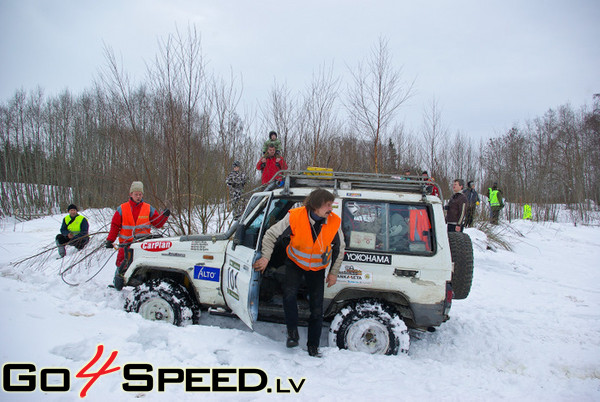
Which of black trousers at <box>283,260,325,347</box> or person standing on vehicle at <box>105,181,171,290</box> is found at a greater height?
person standing on vehicle at <box>105,181,171,290</box>

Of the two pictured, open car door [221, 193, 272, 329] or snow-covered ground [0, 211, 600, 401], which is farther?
open car door [221, 193, 272, 329]

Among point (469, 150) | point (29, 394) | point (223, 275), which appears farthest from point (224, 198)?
point (469, 150)

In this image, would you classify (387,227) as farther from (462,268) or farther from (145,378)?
(145,378)

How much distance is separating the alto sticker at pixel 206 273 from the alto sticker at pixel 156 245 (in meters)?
0.48

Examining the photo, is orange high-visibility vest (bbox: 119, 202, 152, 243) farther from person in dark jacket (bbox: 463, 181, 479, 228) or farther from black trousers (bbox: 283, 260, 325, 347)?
person in dark jacket (bbox: 463, 181, 479, 228)

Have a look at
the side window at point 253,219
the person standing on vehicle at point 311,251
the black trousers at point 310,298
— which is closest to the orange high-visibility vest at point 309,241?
the person standing on vehicle at point 311,251

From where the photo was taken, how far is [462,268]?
4.27 meters

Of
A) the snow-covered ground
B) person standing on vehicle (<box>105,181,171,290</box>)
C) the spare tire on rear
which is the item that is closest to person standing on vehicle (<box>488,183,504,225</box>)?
the snow-covered ground

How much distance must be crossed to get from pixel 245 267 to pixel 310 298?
0.79m

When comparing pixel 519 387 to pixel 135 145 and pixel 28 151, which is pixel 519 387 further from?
pixel 28 151

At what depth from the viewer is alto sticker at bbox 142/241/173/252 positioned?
14.0ft

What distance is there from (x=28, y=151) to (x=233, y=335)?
97.1 feet

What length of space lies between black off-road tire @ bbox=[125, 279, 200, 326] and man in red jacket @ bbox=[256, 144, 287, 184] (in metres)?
4.01

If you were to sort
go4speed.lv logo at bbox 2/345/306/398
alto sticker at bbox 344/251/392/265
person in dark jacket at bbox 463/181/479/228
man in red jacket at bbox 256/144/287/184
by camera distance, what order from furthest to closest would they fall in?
person in dark jacket at bbox 463/181/479/228, man in red jacket at bbox 256/144/287/184, alto sticker at bbox 344/251/392/265, go4speed.lv logo at bbox 2/345/306/398
